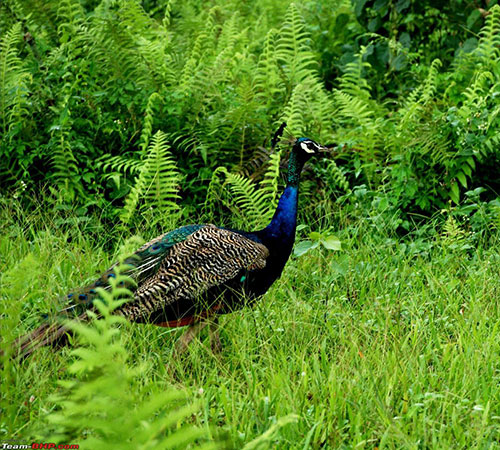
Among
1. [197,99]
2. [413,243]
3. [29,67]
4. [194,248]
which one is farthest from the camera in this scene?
[29,67]

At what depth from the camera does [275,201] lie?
19.7 feet

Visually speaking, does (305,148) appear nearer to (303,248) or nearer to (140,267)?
(303,248)

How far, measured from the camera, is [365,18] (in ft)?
25.7

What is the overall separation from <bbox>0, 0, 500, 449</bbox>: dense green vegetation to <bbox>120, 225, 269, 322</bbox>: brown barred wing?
0.23 metres

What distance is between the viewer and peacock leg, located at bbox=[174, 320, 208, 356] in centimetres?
418

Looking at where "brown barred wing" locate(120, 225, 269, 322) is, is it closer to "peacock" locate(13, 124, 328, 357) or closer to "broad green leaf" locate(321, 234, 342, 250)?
"peacock" locate(13, 124, 328, 357)

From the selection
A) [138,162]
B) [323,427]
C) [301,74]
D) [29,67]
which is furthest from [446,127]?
[29,67]

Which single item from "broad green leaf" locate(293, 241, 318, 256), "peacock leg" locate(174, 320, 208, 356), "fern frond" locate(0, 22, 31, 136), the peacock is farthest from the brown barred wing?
"fern frond" locate(0, 22, 31, 136)

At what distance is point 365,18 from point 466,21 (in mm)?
996

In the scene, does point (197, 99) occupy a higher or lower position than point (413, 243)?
higher

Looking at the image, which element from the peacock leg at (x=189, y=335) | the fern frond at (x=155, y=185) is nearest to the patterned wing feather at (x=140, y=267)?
the peacock leg at (x=189, y=335)

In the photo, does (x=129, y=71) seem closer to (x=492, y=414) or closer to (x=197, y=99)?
(x=197, y=99)

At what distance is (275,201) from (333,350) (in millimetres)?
2081

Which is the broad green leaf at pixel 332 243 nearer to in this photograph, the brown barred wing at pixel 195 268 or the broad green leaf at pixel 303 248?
the broad green leaf at pixel 303 248
